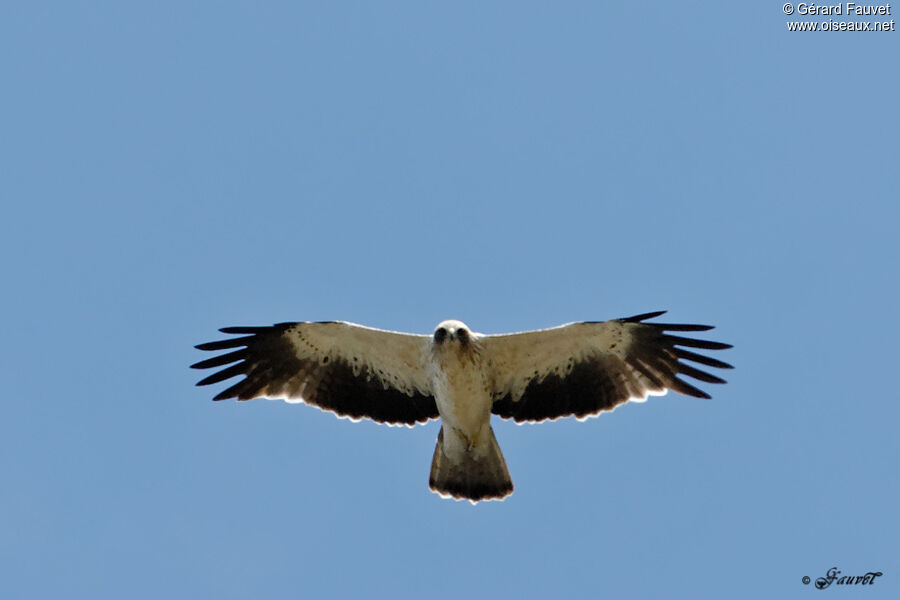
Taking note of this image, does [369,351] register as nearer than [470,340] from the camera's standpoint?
No

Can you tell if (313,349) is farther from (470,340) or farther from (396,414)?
(470,340)

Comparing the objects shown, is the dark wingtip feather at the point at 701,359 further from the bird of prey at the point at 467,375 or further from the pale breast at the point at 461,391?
the pale breast at the point at 461,391

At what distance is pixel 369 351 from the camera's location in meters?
11.0

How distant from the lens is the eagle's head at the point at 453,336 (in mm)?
10203

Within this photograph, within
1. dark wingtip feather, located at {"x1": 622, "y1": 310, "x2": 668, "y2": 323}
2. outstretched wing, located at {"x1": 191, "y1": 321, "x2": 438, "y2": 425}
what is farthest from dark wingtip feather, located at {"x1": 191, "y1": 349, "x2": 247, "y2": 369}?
dark wingtip feather, located at {"x1": 622, "y1": 310, "x2": 668, "y2": 323}

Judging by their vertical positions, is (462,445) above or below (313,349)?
below

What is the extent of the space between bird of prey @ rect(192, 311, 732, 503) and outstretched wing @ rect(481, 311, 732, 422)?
0.01 metres

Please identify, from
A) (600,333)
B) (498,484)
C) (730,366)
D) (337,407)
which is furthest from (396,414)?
(730,366)

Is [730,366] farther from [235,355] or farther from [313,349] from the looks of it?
[235,355]

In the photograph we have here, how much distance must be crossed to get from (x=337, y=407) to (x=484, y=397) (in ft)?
5.85

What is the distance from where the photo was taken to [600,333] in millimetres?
10750

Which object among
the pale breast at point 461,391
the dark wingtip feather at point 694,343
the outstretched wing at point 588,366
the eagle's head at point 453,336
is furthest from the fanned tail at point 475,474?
the dark wingtip feather at point 694,343

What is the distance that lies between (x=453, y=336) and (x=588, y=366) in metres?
1.73

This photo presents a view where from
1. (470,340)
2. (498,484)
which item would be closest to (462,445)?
(498,484)
